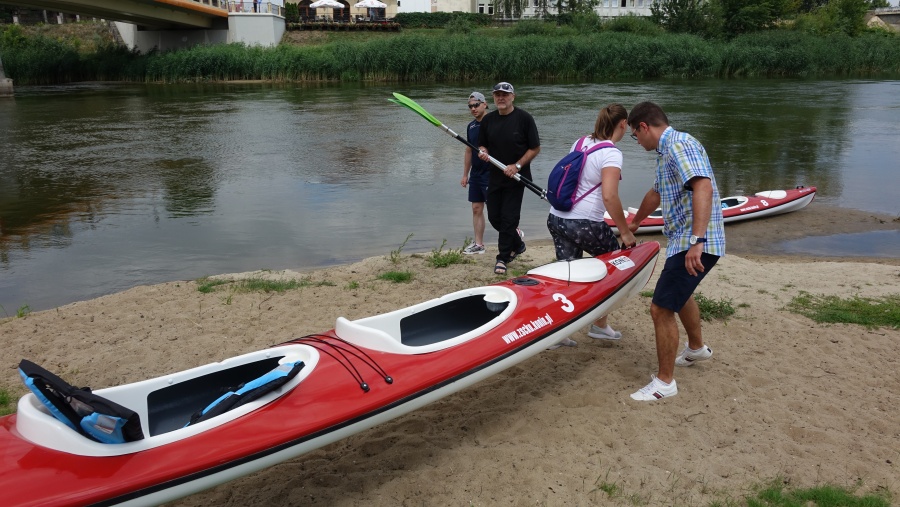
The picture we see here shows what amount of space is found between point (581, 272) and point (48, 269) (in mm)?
6396

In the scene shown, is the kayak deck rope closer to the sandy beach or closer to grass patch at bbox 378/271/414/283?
the sandy beach

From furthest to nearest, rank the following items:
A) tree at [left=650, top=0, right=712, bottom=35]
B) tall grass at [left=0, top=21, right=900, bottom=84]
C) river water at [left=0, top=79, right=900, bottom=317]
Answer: tree at [left=650, top=0, right=712, bottom=35], tall grass at [left=0, top=21, right=900, bottom=84], river water at [left=0, top=79, right=900, bottom=317]

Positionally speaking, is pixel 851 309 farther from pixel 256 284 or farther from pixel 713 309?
pixel 256 284

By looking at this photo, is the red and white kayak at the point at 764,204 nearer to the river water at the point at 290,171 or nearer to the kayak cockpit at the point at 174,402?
the river water at the point at 290,171

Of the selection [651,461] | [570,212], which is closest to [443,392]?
[651,461]

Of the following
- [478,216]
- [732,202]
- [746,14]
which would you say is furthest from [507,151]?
[746,14]

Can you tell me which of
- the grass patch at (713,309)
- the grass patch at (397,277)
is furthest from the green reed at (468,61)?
the grass patch at (713,309)

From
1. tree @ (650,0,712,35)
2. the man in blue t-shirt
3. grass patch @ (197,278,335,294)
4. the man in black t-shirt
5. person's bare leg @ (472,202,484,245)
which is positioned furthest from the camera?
tree @ (650,0,712,35)

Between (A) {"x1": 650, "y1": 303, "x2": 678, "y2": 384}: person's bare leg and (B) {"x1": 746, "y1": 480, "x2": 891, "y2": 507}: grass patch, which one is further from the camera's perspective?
(A) {"x1": 650, "y1": 303, "x2": 678, "y2": 384}: person's bare leg

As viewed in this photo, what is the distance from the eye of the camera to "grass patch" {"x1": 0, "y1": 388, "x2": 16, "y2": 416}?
4012 millimetres

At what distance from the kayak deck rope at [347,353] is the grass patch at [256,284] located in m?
2.52

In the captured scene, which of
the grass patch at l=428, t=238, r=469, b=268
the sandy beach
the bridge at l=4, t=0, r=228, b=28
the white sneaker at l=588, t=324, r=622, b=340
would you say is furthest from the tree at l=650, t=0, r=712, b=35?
the white sneaker at l=588, t=324, r=622, b=340

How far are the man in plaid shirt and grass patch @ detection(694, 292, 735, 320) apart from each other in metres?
1.43

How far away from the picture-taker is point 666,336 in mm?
4109
